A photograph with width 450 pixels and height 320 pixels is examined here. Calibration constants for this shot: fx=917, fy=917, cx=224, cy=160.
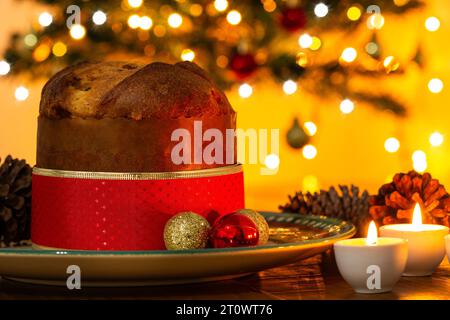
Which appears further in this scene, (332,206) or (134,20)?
(134,20)

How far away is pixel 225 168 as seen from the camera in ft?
3.92

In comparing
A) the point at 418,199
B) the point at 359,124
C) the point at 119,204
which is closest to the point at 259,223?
the point at 119,204

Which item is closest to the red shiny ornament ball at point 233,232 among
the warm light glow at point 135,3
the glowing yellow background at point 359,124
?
the warm light glow at point 135,3

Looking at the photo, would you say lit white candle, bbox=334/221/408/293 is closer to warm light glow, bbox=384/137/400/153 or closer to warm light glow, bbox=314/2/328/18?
warm light glow, bbox=314/2/328/18

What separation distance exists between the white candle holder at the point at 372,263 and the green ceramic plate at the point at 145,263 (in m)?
0.07

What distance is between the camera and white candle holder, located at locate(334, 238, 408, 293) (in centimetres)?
100

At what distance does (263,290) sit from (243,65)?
5.02ft

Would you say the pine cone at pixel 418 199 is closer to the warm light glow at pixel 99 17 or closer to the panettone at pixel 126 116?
the panettone at pixel 126 116

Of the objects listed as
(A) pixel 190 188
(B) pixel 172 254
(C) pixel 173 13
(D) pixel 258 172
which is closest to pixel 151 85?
(A) pixel 190 188

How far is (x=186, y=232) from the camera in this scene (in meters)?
1.09

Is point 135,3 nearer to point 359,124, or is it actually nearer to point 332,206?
point 332,206
